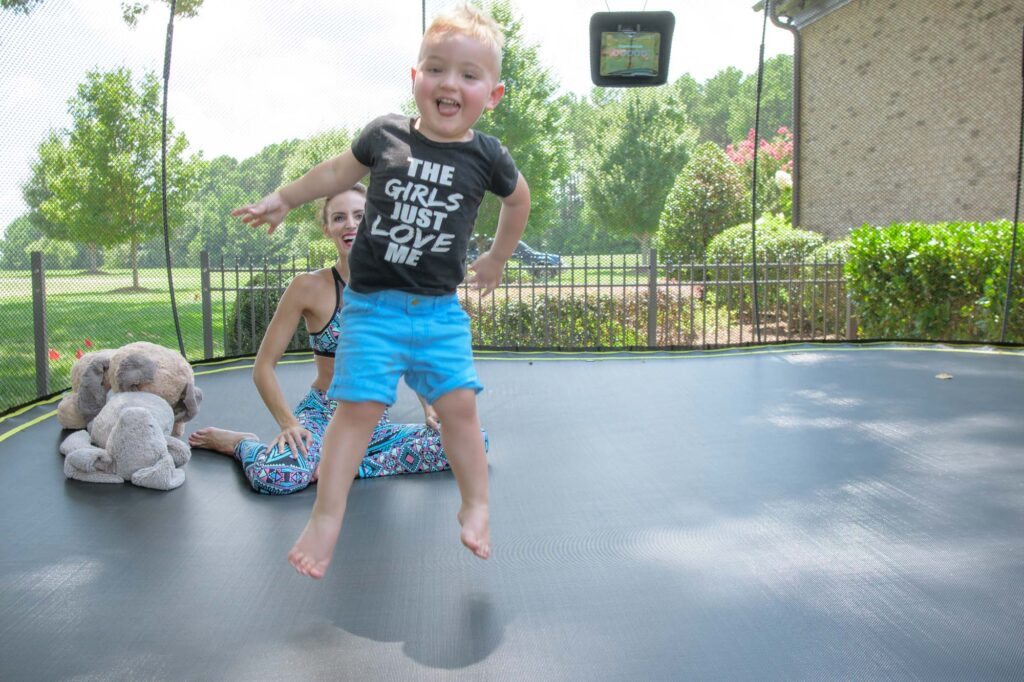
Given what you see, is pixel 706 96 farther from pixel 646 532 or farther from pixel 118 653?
pixel 118 653

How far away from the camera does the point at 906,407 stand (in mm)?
2463

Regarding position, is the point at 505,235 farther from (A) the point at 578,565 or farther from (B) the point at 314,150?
(B) the point at 314,150

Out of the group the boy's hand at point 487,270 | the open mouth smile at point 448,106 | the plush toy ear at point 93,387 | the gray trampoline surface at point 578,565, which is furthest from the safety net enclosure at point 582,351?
the open mouth smile at point 448,106

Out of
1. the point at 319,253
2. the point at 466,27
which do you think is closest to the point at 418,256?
the point at 466,27

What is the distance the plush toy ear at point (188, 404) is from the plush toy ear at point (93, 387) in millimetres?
174

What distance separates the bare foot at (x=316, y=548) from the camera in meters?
1.16

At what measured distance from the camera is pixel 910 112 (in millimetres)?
5734

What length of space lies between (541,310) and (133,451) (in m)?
3.42

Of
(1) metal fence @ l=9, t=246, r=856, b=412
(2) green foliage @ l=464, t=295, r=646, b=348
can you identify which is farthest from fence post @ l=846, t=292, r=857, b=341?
(2) green foliage @ l=464, t=295, r=646, b=348

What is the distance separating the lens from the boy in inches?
46.3

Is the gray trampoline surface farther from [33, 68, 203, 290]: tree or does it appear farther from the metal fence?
[33, 68, 203, 290]: tree

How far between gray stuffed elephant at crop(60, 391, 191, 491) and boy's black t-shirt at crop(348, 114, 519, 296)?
759 mm

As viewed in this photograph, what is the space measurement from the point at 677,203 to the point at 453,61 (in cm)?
590

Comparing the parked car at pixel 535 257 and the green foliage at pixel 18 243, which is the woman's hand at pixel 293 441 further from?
the parked car at pixel 535 257
